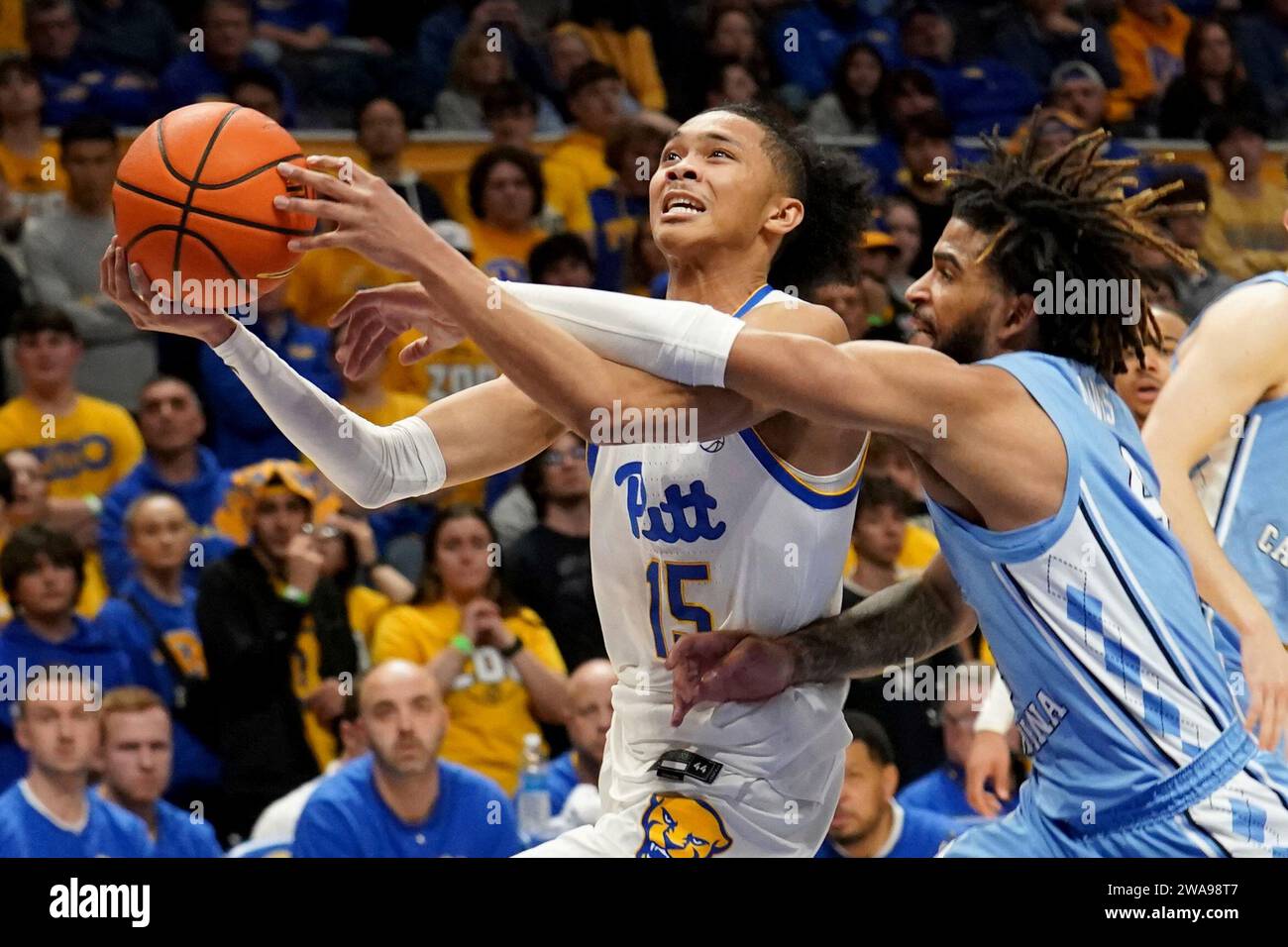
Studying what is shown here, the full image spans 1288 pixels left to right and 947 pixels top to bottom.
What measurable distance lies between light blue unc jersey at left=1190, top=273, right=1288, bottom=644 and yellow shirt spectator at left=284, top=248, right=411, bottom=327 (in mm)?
4050

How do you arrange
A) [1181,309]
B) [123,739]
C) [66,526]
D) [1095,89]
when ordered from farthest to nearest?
[1095,89] → [1181,309] → [66,526] → [123,739]

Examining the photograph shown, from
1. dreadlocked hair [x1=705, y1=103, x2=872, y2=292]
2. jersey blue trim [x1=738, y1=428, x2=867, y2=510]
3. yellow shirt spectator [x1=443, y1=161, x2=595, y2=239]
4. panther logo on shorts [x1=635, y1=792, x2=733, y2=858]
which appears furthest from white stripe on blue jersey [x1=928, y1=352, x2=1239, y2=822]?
yellow shirt spectator [x1=443, y1=161, x2=595, y2=239]

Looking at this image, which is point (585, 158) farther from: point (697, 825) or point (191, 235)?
point (697, 825)

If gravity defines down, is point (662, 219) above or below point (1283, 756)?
above

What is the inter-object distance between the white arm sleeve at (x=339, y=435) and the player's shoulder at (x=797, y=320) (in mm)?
733

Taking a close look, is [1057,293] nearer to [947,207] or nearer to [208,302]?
[208,302]

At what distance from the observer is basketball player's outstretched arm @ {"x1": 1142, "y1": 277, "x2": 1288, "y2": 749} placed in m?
3.35

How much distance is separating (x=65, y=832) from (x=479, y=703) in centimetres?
142

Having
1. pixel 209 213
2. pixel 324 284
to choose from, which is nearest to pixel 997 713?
pixel 209 213

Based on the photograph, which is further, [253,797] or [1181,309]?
[1181,309]

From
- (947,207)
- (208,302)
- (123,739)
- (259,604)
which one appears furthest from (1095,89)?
(208,302)
